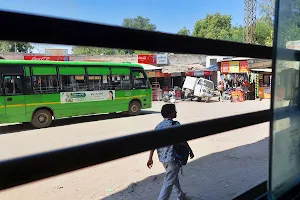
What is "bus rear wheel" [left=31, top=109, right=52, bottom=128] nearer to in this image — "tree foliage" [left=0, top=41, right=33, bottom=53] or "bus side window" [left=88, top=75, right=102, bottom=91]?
"bus side window" [left=88, top=75, right=102, bottom=91]

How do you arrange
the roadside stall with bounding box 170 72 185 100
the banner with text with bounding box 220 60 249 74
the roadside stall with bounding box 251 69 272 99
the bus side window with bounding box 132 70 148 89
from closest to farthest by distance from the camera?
the bus side window with bounding box 132 70 148 89, the banner with text with bounding box 220 60 249 74, the roadside stall with bounding box 251 69 272 99, the roadside stall with bounding box 170 72 185 100

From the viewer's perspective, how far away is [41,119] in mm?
11930

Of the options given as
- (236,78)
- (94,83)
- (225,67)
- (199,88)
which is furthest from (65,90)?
(236,78)

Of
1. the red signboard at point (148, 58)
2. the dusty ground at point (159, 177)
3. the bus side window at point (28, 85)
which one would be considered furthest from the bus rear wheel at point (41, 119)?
the red signboard at point (148, 58)

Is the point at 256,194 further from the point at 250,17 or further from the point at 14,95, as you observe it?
the point at 250,17

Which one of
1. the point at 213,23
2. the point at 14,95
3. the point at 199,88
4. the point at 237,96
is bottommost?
the point at 237,96

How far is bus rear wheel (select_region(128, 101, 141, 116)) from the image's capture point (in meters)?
15.1

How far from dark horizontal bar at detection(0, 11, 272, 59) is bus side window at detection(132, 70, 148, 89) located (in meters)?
13.8

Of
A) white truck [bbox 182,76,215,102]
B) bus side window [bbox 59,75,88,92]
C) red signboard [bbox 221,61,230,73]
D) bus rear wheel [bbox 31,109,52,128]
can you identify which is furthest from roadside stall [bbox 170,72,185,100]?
bus rear wheel [bbox 31,109,52,128]

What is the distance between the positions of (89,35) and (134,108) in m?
14.4

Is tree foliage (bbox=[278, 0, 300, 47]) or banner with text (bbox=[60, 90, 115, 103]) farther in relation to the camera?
banner with text (bbox=[60, 90, 115, 103])

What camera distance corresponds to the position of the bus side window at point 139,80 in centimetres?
1505

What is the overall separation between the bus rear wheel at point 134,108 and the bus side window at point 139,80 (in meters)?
0.83

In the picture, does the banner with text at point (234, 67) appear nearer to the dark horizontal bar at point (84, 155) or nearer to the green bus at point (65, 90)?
the green bus at point (65, 90)
